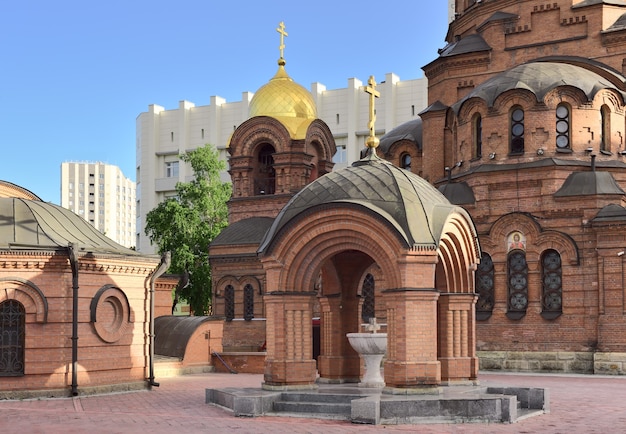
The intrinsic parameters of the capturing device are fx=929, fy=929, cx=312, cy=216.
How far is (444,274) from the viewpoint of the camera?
17.4 m

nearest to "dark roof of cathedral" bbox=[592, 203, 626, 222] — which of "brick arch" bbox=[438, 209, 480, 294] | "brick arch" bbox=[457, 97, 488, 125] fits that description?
"brick arch" bbox=[457, 97, 488, 125]

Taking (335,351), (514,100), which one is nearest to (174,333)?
(335,351)

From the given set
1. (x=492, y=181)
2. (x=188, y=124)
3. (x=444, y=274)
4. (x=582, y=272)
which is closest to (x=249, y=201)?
(x=492, y=181)

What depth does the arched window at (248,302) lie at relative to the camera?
34.9 meters

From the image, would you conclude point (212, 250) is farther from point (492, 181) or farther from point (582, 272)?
point (582, 272)

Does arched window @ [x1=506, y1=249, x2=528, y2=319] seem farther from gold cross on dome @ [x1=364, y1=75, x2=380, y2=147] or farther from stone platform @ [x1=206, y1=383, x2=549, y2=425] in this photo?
stone platform @ [x1=206, y1=383, x2=549, y2=425]

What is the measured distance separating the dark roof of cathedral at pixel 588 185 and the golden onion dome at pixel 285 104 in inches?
456

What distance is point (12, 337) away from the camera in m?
18.8

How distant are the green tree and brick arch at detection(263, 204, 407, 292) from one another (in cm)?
2601

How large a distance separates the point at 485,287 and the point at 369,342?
12.3m

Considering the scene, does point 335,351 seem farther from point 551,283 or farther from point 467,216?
point 551,283

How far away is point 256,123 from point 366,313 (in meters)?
9.35

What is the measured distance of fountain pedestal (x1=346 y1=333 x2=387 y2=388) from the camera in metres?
16.5

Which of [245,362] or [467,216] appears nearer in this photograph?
[467,216]
